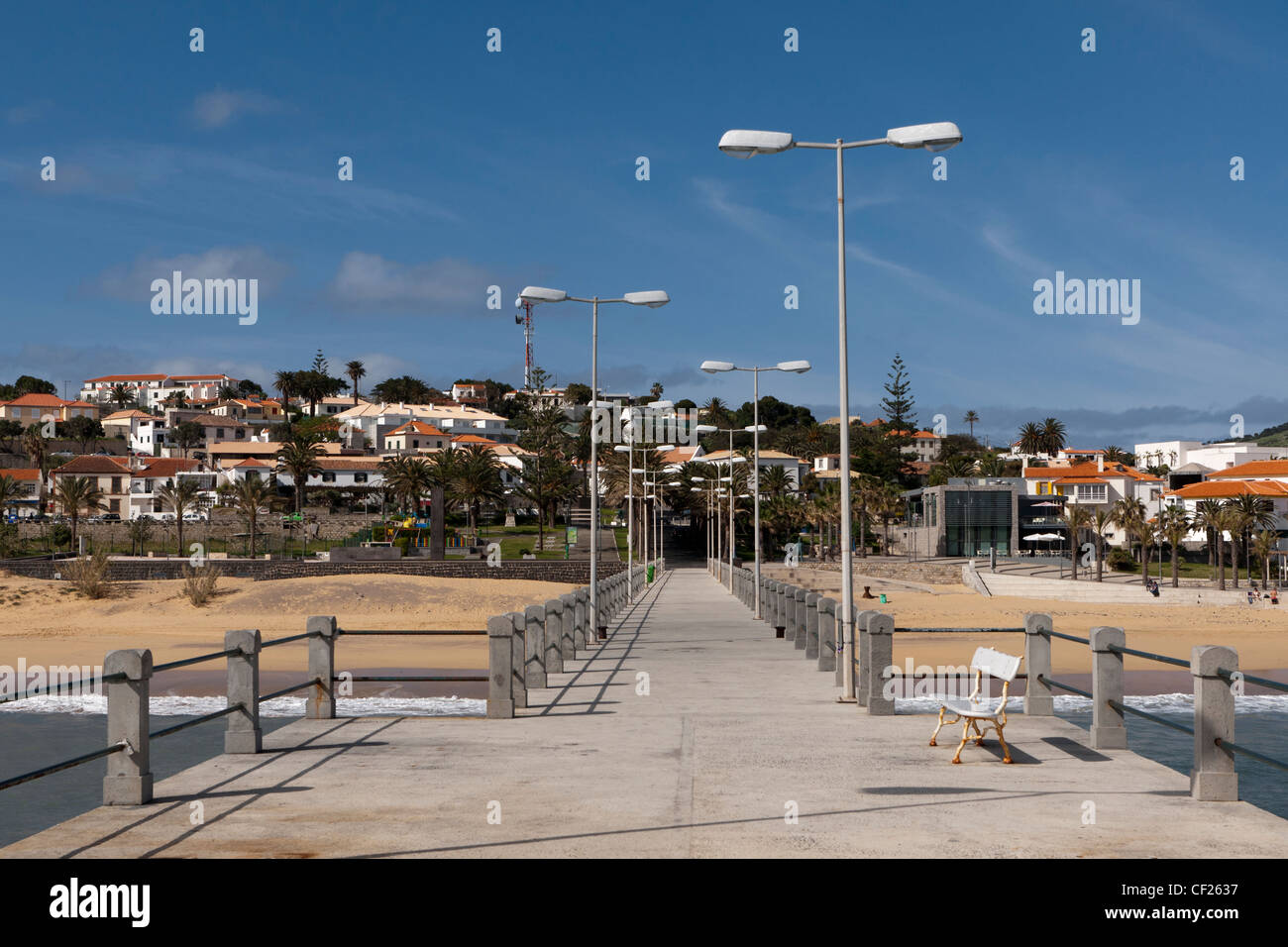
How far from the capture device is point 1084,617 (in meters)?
62.7

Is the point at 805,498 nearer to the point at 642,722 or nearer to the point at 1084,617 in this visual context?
the point at 1084,617

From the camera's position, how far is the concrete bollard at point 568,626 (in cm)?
2056

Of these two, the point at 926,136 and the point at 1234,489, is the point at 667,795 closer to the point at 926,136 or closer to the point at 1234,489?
the point at 926,136

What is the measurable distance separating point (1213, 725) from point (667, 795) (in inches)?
171

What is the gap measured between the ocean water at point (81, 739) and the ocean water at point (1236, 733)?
41.8 feet

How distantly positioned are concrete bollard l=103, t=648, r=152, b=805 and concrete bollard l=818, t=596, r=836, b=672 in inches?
491

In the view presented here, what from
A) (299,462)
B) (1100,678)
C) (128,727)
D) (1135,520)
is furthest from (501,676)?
(299,462)

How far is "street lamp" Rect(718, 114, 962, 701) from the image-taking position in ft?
50.5

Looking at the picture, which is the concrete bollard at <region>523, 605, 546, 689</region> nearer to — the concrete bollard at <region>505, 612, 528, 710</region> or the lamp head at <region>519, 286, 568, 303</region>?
the concrete bollard at <region>505, 612, 528, 710</region>

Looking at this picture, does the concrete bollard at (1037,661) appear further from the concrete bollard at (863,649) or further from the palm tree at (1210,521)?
the palm tree at (1210,521)

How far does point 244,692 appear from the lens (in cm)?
1124

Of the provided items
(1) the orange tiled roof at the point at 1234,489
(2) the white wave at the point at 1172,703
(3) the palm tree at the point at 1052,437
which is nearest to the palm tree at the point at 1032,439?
(3) the palm tree at the point at 1052,437
